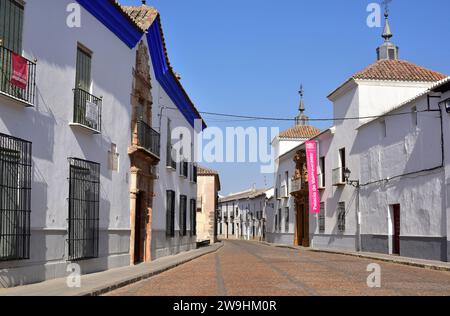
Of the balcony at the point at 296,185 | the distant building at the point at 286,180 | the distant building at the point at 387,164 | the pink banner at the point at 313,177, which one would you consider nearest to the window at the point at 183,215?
the distant building at the point at 387,164

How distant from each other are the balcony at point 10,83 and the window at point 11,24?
0.28 meters

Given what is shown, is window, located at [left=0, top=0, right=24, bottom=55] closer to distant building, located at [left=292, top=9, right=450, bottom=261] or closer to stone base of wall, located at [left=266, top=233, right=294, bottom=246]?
distant building, located at [left=292, top=9, right=450, bottom=261]

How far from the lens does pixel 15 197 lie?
362 inches

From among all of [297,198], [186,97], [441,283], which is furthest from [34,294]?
[297,198]

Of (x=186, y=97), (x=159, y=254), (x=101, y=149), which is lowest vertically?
(x=159, y=254)

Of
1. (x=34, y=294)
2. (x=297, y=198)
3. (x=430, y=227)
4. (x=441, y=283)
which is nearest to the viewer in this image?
(x=34, y=294)

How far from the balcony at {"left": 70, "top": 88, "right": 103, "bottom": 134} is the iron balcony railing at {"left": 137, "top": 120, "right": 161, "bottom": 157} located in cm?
317

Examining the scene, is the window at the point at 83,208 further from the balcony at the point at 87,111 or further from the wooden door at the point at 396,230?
the wooden door at the point at 396,230

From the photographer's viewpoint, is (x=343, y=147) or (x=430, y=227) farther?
(x=343, y=147)

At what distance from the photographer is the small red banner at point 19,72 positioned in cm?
906

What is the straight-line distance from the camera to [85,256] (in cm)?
1191

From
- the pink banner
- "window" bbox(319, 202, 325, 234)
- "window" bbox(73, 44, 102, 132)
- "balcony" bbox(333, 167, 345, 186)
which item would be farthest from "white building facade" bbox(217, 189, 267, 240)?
"window" bbox(73, 44, 102, 132)
